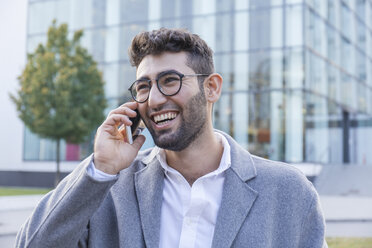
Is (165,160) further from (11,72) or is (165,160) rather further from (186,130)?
(11,72)

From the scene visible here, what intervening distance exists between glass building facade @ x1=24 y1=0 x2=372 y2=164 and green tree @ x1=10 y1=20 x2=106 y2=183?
429cm

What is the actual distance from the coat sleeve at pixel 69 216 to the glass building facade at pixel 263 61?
1971 centimetres

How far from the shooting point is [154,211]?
236 cm

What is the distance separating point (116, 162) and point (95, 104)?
19988mm

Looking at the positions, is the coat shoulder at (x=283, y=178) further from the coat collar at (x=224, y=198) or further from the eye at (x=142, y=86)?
the eye at (x=142, y=86)

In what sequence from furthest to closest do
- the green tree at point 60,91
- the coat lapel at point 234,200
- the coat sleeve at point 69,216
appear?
the green tree at point 60,91
the coat lapel at point 234,200
the coat sleeve at point 69,216

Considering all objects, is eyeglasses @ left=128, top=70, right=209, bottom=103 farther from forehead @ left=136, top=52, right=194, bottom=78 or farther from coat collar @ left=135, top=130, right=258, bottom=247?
coat collar @ left=135, top=130, right=258, bottom=247

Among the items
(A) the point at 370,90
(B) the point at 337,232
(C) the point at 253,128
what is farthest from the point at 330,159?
(B) the point at 337,232

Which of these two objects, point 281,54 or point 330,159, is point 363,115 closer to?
point 330,159

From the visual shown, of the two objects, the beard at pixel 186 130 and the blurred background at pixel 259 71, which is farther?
the blurred background at pixel 259 71

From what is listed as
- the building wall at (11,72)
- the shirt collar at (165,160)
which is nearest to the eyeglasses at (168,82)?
the shirt collar at (165,160)

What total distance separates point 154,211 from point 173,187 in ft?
0.67

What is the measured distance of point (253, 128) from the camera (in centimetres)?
2192

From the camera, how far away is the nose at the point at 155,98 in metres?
2.41
